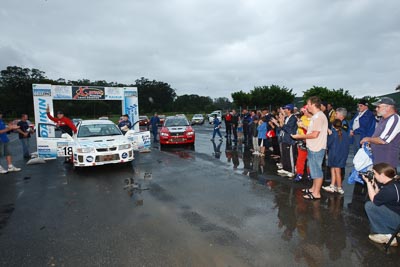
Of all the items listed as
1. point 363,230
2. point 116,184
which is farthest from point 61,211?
point 363,230

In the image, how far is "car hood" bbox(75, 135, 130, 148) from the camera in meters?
7.15

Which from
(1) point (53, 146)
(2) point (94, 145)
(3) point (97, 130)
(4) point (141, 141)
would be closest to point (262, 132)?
(4) point (141, 141)

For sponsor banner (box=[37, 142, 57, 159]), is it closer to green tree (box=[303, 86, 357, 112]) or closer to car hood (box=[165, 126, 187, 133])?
car hood (box=[165, 126, 187, 133])

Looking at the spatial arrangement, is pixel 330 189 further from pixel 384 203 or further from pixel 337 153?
pixel 384 203

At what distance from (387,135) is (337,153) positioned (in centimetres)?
123

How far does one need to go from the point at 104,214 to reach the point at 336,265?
3487 millimetres

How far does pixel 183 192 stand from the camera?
537 cm

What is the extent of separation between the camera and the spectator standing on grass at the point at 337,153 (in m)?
4.94

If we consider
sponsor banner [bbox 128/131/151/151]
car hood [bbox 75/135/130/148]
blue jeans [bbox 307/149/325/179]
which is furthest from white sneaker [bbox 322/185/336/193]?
sponsor banner [bbox 128/131/151/151]

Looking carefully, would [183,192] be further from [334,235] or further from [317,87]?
[317,87]

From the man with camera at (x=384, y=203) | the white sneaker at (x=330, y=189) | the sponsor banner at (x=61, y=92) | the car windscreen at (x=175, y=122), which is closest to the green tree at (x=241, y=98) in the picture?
the car windscreen at (x=175, y=122)

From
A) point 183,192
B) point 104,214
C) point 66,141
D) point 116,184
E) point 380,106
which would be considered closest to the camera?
point 380,106

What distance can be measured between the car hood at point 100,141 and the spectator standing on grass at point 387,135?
6198mm

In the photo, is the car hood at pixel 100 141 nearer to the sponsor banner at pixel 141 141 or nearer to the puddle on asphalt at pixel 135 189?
the puddle on asphalt at pixel 135 189
